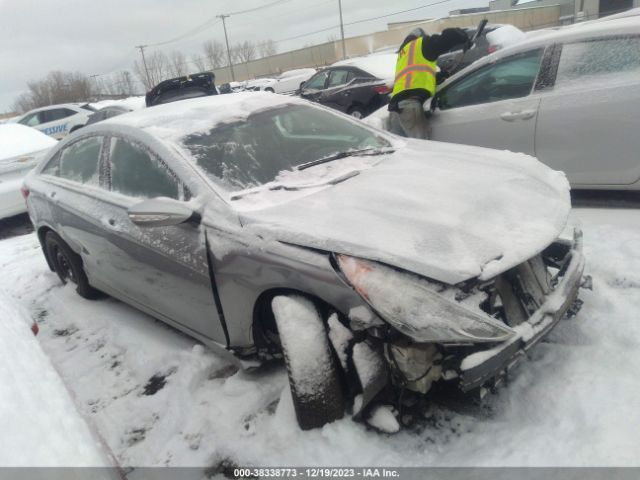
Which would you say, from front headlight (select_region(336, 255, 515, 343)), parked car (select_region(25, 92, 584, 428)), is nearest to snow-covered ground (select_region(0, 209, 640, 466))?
parked car (select_region(25, 92, 584, 428))

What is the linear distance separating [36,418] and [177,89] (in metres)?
7.38

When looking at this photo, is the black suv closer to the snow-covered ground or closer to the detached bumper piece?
the snow-covered ground

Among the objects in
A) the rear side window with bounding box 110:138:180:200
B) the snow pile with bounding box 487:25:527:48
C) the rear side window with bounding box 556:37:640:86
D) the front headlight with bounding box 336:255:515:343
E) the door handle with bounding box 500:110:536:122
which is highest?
the snow pile with bounding box 487:25:527:48

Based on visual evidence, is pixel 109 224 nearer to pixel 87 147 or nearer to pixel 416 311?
pixel 87 147

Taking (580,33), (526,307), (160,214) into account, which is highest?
(580,33)

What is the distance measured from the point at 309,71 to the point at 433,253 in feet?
74.5

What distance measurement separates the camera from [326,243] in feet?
6.76

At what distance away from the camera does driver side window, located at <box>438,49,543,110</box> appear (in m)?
4.14

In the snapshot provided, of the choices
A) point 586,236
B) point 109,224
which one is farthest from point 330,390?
point 586,236

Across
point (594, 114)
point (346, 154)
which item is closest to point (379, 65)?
point (594, 114)

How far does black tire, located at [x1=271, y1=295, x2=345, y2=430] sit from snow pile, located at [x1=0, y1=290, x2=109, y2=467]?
86 centimetres

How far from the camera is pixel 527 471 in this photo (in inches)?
72.2

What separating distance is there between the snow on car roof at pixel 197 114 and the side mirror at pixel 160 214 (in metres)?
0.58

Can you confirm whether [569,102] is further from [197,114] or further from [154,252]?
[154,252]
